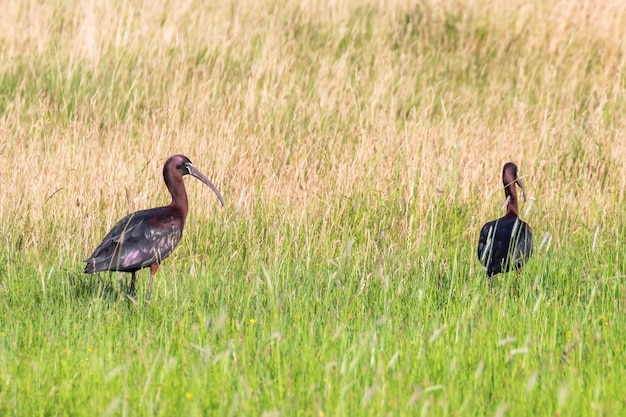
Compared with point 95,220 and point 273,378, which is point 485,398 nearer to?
point 273,378

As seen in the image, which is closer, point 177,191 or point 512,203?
point 177,191

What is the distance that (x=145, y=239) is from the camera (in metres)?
5.79

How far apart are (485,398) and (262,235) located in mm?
3252

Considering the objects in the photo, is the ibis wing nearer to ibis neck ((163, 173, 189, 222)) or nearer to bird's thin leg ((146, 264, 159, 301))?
bird's thin leg ((146, 264, 159, 301))

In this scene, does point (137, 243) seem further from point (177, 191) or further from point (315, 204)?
point (315, 204)

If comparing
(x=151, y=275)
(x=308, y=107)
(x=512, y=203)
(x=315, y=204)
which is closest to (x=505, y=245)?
(x=512, y=203)

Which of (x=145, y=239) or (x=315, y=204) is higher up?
(x=315, y=204)

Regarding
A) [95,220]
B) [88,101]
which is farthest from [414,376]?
[88,101]

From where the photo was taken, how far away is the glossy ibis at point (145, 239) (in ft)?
18.3

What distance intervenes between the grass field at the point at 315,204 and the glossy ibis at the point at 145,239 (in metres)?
0.21

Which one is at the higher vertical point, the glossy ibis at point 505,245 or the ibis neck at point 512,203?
the ibis neck at point 512,203

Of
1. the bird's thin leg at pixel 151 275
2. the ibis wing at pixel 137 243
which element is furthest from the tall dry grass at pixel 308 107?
the bird's thin leg at pixel 151 275

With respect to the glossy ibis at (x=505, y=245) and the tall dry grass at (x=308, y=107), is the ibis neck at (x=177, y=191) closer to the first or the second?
the tall dry grass at (x=308, y=107)

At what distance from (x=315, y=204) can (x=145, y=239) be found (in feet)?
6.06
